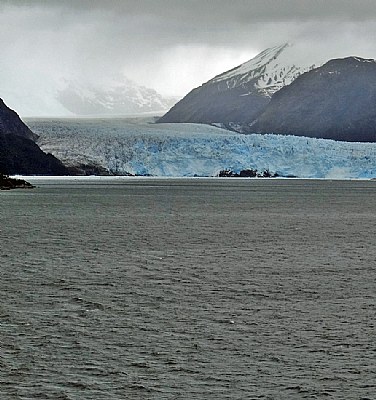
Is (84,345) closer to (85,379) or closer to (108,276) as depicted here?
(85,379)

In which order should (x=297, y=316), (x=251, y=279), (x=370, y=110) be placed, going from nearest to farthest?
(x=297, y=316), (x=251, y=279), (x=370, y=110)

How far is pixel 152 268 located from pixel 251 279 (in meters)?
2.15

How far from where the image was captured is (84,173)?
73.4 metres

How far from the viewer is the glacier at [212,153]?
62.7 m

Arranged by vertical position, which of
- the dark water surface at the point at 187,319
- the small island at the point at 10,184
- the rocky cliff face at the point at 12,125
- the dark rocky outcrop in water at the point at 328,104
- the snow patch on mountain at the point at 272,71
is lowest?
the dark water surface at the point at 187,319

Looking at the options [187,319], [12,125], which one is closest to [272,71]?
[12,125]

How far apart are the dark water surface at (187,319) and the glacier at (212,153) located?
43.5 meters

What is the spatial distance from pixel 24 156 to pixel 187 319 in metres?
64.3

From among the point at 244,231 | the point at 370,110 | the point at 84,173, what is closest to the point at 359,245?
the point at 244,231

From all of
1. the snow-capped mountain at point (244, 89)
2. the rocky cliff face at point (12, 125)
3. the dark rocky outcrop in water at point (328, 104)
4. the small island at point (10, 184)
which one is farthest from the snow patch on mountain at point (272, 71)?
the small island at point (10, 184)

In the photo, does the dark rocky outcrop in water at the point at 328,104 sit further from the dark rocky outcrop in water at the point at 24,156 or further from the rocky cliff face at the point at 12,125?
the dark rocky outcrop in water at the point at 24,156

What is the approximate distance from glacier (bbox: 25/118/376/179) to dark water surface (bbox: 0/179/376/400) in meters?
43.5

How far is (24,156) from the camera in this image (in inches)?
2825

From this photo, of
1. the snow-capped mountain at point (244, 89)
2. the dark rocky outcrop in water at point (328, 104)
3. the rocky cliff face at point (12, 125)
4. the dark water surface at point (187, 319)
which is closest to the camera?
the dark water surface at point (187, 319)
